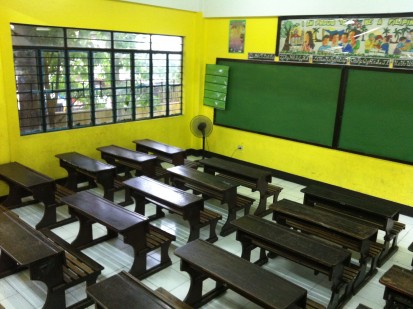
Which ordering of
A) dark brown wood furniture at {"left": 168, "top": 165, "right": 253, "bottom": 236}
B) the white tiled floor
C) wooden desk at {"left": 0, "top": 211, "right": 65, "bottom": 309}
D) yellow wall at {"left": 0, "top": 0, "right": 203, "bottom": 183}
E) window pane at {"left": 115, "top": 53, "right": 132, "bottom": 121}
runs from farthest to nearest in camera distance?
window pane at {"left": 115, "top": 53, "right": 132, "bottom": 121}, yellow wall at {"left": 0, "top": 0, "right": 203, "bottom": 183}, dark brown wood furniture at {"left": 168, "top": 165, "right": 253, "bottom": 236}, the white tiled floor, wooden desk at {"left": 0, "top": 211, "right": 65, "bottom": 309}

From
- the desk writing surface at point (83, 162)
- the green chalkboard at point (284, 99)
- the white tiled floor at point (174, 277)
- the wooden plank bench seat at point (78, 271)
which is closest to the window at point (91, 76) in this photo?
the desk writing surface at point (83, 162)

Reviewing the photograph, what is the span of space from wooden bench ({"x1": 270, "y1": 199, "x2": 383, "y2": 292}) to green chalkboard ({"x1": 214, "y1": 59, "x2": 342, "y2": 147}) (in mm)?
2376

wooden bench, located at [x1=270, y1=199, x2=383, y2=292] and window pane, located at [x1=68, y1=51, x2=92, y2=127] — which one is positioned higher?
window pane, located at [x1=68, y1=51, x2=92, y2=127]

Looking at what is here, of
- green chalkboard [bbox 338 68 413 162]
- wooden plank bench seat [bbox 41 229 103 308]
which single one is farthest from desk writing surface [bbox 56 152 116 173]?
green chalkboard [bbox 338 68 413 162]

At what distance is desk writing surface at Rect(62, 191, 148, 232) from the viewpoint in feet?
12.5

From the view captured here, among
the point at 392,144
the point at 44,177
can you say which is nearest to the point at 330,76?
the point at 392,144

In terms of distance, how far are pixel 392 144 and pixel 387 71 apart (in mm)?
1103

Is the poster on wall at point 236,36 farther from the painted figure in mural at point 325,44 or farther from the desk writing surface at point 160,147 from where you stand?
the desk writing surface at point 160,147

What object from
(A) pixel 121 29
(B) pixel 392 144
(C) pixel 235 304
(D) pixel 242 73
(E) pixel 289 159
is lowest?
(C) pixel 235 304

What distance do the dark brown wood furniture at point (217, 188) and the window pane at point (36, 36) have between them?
2751 millimetres

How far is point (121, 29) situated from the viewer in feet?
21.7

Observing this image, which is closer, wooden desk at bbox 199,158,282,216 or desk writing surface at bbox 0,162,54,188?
desk writing surface at bbox 0,162,54,188

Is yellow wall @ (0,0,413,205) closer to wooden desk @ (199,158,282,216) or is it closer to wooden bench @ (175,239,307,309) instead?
wooden desk @ (199,158,282,216)

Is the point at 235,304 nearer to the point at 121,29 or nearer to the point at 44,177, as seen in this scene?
the point at 44,177
